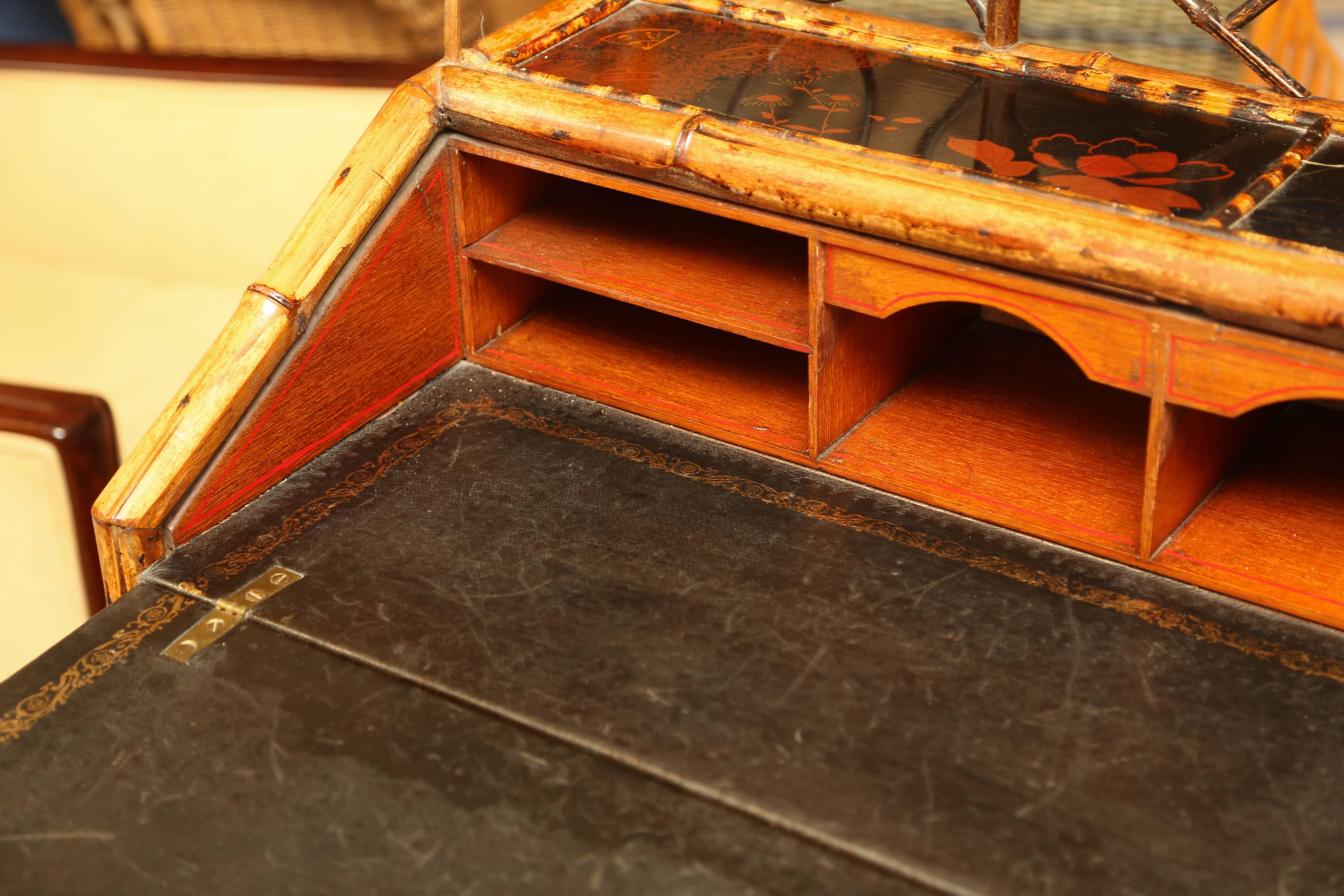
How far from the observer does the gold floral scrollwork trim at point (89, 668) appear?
119cm

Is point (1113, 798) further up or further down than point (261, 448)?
further down

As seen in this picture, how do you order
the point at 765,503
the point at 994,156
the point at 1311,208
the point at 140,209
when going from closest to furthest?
the point at 1311,208 < the point at 994,156 < the point at 765,503 < the point at 140,209

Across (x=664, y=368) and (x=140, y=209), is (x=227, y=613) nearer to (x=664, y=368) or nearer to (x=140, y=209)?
(x=664, y=368)

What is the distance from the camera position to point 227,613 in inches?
51.6

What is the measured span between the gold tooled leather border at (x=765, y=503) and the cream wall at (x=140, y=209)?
0.85 metres

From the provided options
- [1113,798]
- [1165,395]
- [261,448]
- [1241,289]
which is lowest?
[1113,798]

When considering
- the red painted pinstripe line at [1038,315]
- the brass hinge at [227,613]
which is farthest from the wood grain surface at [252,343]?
the red painted pinstripe line at [1038,315]

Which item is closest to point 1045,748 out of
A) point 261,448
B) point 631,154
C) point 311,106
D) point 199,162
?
point 631,154

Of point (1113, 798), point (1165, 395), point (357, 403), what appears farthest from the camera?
point (357, 403)

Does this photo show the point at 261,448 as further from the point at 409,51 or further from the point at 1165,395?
the point at 409,51

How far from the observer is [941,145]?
1369 mm

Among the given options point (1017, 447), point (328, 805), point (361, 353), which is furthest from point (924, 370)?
point (328, 805)

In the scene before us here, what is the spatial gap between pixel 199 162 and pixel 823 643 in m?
1.58

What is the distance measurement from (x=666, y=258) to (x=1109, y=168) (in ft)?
1.67
